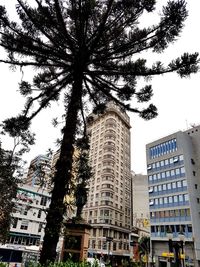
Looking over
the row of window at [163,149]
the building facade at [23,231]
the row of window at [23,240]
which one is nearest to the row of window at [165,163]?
the row of window at [163,149]

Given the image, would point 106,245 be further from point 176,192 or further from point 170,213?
point 176,192

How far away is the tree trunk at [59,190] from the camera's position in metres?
4.21

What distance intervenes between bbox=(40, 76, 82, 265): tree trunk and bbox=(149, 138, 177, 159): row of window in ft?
139

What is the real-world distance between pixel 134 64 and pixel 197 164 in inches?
1640

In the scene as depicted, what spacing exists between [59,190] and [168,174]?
1670 inches

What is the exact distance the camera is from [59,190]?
459 centimetres

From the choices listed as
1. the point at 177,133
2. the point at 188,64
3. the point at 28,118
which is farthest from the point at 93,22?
the point at 177,133

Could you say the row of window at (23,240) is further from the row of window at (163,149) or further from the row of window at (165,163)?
the row of window at (163,149)

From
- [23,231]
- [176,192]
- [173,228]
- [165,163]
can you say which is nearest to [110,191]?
[165,163]

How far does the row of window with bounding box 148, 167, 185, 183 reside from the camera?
41.9 m

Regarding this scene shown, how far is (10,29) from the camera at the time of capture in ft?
20.7

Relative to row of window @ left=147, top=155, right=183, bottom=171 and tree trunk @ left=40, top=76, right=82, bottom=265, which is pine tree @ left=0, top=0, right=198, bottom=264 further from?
row of window @ left=147, top=155, right=183, bottom=171

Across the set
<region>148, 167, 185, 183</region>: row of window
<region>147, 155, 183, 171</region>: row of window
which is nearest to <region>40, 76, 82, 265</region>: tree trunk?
<region>148, 167, 185, 183</region>: row of window

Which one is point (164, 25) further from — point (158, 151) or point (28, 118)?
point (158, 151)
